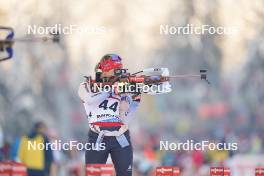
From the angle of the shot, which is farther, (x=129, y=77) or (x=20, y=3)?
(x=20, y=3)

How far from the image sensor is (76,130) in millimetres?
14938

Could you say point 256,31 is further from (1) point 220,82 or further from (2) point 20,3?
(2) point 20,3

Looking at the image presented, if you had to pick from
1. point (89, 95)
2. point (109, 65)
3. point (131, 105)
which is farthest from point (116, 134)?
point (109, 65)

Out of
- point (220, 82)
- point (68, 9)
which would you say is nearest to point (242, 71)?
point (220, 82)

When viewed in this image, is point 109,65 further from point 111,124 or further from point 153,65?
point 153,65

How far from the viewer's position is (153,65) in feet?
48.8

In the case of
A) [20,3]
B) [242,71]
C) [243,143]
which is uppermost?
[20,3]

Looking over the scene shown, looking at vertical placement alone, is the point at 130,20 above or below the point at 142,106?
above

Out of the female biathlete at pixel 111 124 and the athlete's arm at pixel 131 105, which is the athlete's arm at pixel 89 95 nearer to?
the female biathlete at pixel 111 124

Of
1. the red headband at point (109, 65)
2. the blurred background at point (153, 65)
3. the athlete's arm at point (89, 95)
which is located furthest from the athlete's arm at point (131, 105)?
the blurred background at point (153, 65)

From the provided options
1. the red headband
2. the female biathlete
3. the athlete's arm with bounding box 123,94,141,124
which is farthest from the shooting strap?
the red headband

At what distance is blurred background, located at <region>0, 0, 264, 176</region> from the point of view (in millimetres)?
14789

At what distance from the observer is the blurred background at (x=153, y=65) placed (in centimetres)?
1479

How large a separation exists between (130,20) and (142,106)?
3.92 ft
